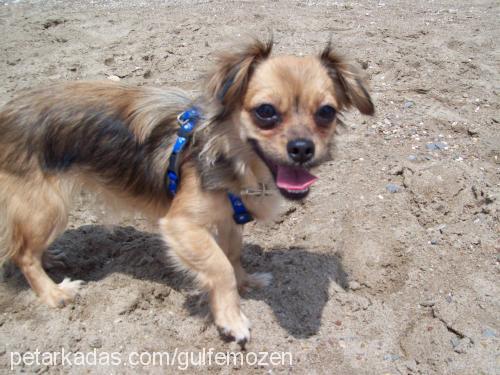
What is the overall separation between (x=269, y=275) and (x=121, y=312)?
106cm

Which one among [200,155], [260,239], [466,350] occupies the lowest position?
[260,239]

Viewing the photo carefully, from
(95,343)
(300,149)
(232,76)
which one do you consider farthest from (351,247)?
(95,343)

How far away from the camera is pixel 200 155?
9.18ft

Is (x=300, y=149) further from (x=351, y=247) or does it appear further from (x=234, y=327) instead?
(x=351, y=247)

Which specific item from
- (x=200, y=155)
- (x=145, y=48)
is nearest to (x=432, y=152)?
(x=200, y=155)

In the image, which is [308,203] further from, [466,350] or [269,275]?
[466,350]

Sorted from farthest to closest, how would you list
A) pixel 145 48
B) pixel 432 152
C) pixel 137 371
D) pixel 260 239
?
pixel 145 48 < pixel 432 152 < pixel 260 239 < pixel 137 371

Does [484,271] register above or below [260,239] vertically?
above

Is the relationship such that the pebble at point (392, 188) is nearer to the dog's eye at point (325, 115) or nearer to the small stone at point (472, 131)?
the small stone at point (472, 131)

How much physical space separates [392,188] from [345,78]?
1554mm

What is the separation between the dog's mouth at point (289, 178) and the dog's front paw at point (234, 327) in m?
0.87

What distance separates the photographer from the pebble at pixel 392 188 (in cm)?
405

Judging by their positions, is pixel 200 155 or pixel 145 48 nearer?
pixel 200 155

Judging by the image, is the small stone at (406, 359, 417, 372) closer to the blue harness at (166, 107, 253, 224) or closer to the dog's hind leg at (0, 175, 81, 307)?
the blue harness at (166, 107, 253, 224)
